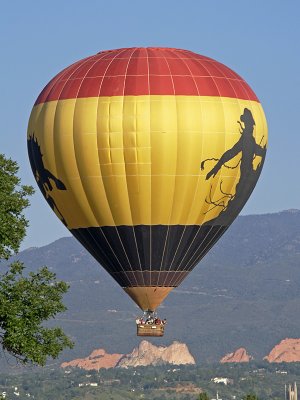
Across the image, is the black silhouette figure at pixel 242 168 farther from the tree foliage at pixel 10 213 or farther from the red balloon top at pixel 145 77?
the tree foliage at pixel 10 213

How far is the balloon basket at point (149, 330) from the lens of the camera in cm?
9225

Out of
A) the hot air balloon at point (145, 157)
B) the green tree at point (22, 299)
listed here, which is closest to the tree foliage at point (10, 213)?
the green tree at point (22, 299)

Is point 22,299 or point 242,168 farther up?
point 242,168

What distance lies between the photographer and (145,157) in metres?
90.3

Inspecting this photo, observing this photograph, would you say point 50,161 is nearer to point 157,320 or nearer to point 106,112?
point 106,112

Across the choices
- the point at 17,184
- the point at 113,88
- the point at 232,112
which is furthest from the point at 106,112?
the point at 17,184

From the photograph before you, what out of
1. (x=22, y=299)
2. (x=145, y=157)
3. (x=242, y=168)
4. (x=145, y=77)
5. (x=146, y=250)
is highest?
(x=145, y=77)

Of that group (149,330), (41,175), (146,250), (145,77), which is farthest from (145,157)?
(149,330)

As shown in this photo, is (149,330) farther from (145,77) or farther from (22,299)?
(22,299)

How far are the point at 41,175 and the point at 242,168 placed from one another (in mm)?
13130

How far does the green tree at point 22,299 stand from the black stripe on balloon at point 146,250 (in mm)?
31215

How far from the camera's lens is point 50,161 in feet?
308

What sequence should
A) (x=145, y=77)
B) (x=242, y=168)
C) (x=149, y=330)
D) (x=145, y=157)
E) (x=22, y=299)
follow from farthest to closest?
(x=242, y=168) → (x=149, y=330) → (x=145, y=77) → (x=145, y=157) → (x=22, y=299)

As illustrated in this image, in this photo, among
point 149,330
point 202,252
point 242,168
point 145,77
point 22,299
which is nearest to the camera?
point 22,299
